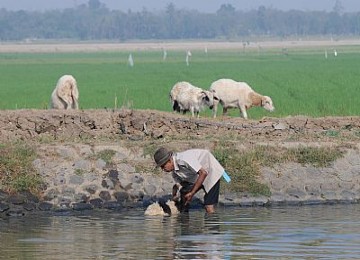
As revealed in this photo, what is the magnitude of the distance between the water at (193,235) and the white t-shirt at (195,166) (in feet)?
1.73

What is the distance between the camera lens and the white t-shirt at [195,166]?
1248 cm

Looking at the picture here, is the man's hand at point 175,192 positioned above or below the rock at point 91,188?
above

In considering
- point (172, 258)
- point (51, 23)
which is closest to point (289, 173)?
point (172, 258)

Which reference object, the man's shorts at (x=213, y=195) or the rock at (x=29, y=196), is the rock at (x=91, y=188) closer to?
the rock at (x=29, y=196)

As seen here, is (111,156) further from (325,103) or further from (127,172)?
(325,103)

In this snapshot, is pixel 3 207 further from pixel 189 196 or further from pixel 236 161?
pixel 236 161

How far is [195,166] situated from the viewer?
1250 cm

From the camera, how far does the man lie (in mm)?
12289

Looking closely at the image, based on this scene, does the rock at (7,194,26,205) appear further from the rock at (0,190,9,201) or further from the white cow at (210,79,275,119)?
the white cow at (210,79,275,119)

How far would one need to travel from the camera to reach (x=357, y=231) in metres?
12.2

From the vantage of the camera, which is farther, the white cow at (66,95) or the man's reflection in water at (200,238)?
the white cow at (66,95)

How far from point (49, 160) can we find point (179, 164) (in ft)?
11.0

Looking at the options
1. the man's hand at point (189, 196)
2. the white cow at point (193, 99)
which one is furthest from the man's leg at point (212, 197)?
the white cow at point (193, 99)

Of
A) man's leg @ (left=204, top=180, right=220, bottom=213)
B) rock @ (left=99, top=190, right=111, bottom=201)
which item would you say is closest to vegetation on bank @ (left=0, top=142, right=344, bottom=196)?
rock @ (left=99, top=190, right=111, bottom=201)
